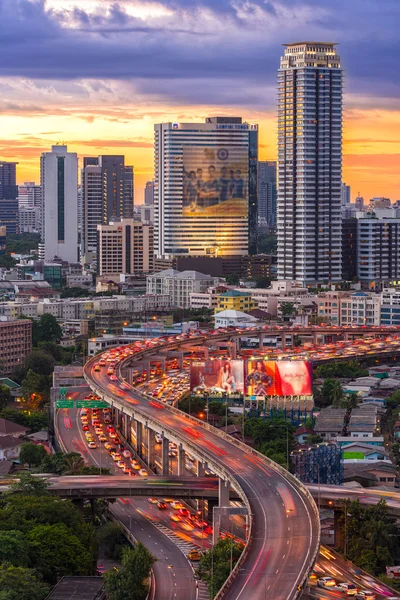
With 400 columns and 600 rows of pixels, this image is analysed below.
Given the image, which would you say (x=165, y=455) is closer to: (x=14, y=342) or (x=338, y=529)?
(x=338, y=529)

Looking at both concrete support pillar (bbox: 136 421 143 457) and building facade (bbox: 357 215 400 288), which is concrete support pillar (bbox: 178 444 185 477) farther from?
building facade (bbox: 357 215 400 288)

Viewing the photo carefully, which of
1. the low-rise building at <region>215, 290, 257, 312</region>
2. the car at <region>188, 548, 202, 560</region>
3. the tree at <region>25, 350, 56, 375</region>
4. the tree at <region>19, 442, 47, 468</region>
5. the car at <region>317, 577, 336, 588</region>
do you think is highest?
the low-rise building at <region>215, 290, 257, 312</region>

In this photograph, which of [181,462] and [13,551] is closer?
[13,551]

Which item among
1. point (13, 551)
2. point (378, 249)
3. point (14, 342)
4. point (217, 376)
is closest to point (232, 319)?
point (14, 342)

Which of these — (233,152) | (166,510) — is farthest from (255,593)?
(233,152)

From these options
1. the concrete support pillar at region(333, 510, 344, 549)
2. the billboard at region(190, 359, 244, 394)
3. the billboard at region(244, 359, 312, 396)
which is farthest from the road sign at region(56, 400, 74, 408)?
the concrete support pillar at region(333, 510, 344, 549)

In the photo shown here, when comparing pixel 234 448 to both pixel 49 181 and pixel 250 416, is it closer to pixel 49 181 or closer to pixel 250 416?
pixel 250 416
